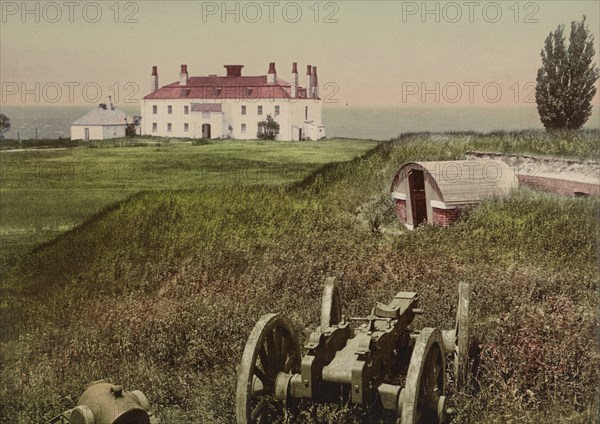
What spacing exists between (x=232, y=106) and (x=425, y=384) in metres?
6.28

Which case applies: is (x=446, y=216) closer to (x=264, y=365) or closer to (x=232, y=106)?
(x=232, y=106)

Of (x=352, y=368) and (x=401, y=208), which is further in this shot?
(x=401, y=208)

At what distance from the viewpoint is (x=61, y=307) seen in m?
9.43

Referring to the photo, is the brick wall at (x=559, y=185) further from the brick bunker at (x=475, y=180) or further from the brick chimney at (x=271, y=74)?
the brick chimney at (x=271, y=74)

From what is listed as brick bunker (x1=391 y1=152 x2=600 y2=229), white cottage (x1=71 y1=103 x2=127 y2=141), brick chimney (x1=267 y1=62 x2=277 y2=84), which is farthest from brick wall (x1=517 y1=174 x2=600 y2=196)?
white cottage (x1=71 y1=103 x2=127 y2=141)

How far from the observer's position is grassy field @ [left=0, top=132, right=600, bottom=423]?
23.0 ft

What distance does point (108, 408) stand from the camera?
18.2 feet

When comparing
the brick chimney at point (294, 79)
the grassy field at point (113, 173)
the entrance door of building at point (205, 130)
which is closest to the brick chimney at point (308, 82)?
the brick chimney at point (294, 79)

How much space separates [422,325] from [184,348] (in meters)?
2.86

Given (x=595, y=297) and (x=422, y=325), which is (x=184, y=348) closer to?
(x=422, y=325)

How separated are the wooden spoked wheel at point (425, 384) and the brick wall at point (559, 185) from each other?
5.77 meters

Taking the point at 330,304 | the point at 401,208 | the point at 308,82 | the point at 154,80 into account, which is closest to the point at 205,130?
the point at 154,80

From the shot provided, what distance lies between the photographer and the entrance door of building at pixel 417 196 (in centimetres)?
1228

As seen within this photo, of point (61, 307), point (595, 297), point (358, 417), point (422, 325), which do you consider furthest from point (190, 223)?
point (595, 297)
